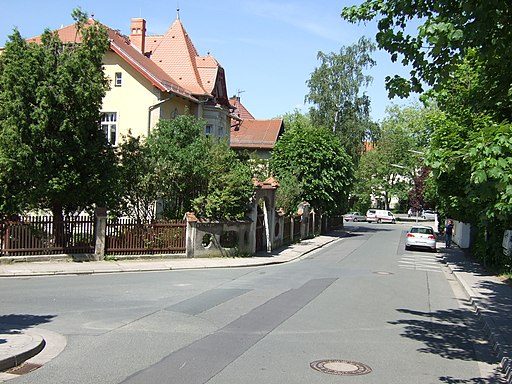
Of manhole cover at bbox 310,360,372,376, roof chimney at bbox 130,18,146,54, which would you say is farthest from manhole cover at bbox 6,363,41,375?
roof chimney at bbox 130,18,146,54

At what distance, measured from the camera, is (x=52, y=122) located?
18.5m

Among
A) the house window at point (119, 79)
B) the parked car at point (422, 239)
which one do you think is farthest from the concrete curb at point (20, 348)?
the parked car at point (422, 239)

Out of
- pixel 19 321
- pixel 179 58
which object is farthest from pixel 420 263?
pixel 179 58

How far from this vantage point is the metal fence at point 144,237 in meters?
20.6

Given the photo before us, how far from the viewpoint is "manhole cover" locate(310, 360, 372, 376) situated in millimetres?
7266

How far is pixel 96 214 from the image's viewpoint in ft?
64.7

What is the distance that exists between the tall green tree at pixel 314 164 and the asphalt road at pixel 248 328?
74.2 ft

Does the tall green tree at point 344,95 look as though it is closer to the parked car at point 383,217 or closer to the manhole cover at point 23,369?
the parked car at point 383,217

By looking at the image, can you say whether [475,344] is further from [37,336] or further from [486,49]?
[37,336]

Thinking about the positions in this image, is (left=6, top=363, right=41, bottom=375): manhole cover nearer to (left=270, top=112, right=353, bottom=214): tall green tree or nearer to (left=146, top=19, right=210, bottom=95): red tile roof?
(left=146, top=19, right=210, bottom=95): red tile roof

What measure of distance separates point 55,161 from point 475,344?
13.9 m

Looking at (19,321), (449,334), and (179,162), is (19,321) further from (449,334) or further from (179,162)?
(179,162)

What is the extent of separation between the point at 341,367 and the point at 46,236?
45.1 ft

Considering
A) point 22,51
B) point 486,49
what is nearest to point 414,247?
point 22,51
